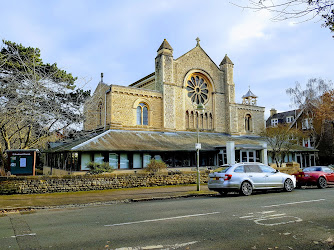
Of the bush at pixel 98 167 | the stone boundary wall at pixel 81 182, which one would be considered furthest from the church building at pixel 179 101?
the stone boundary wall at pixel 81 182

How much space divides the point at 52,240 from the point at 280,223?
572cm

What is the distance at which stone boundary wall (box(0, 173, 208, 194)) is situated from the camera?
14258 mm

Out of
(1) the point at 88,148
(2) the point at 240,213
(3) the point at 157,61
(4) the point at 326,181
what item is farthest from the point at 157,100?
(2) the point at 240,213

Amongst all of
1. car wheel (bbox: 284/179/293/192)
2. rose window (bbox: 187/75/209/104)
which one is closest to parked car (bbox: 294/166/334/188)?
car wheel (bbox: 284/179/293/192)

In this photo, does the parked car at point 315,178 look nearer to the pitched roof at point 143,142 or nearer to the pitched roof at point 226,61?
the pitched roof at point 143,142

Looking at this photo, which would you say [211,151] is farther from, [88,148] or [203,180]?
[88,148]

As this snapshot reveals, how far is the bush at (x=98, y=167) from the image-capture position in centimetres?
1960

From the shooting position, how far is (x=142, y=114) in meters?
28.1

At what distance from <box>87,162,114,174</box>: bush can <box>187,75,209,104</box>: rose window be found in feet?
48.8

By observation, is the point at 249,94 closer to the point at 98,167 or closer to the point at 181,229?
the point at 98,167

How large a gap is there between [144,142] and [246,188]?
515 inches

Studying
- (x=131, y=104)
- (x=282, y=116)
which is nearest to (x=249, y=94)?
(x=282, y=116)

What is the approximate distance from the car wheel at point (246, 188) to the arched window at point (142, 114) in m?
16.4

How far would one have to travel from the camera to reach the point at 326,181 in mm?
16641
